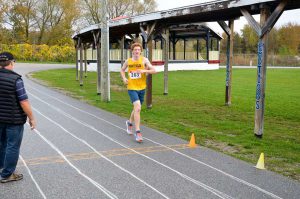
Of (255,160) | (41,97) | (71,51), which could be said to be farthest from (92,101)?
(71,51)

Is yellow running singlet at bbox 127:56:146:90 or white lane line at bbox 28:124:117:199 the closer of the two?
white lane line at bbox 28:124:117:199

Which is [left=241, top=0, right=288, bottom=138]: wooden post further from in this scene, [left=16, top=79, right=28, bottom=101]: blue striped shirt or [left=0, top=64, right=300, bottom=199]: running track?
[left=16, top=79, right=28, bottom=101]: blue striped shirt

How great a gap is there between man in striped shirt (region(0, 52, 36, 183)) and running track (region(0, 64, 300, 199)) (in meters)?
0.30

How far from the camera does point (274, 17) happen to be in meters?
8.52

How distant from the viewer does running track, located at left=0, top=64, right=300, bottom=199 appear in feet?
16.6

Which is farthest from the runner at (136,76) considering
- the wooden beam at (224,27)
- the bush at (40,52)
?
the bush at (40,52)

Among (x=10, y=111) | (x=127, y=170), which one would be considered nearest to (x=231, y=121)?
(x=127, y=170)

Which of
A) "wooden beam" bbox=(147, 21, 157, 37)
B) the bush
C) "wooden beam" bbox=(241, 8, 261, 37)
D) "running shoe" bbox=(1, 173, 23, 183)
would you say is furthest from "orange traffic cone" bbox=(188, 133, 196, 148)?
the bush

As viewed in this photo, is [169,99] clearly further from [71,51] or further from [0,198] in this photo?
[71,51]

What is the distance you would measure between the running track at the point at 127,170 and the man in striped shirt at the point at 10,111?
0.30 metres

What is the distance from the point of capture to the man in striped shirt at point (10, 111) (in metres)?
5.21

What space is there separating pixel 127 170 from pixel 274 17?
4906 millimetres

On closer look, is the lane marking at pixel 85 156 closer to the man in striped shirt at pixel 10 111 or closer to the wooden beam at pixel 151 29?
the man in striped shirt at pixel 10 111

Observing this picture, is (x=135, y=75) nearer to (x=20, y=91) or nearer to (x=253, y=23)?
(x=253, y=23)
